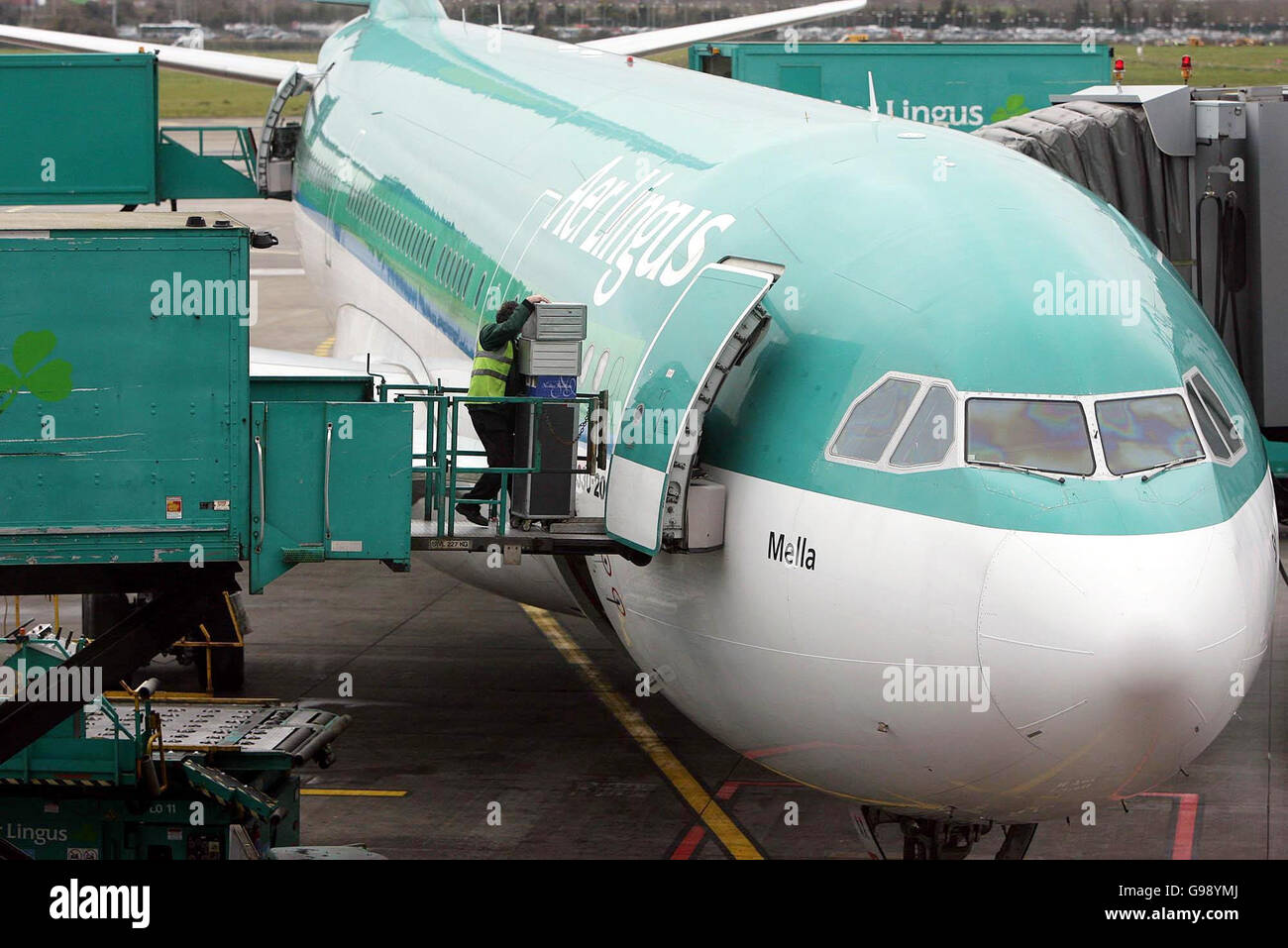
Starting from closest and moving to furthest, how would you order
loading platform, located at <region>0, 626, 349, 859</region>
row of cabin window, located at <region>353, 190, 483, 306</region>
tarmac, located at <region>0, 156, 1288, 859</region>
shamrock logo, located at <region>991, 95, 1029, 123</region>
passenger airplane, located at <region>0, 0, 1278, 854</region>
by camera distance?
passenger airplane, located at <region>0, 0, 1278, 854</region> → loading platform, located at <region>0, 626, 349, 859</region> → tarmac, located at <region>0, 156, 1288, 859</region> → row of cabin window, located at <region>353, 190, 483, 306</region> → shamrock logo, located at <region>991, 95, 1029, 123</region>

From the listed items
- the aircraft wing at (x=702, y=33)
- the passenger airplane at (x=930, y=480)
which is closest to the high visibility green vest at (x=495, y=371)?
the passenger airplane at (x=930, y=480)

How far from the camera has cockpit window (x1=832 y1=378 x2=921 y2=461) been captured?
10.2 m

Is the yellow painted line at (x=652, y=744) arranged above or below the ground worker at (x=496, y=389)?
below

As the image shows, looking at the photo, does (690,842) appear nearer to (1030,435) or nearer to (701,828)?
(701,828)

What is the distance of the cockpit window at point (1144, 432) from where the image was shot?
9.94 m

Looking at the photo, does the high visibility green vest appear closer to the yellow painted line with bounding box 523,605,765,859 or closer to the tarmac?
the tarmac

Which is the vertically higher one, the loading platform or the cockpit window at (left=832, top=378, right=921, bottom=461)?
the cockpit window at (left=832, top=378, right=921, bottom=461)

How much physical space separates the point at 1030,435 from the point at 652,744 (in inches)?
342

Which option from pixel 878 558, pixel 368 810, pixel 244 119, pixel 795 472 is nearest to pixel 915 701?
pixel 878 558

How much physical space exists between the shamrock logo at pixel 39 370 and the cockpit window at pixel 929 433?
5.17 m

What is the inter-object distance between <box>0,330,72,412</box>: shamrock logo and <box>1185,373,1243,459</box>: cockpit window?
6781mm

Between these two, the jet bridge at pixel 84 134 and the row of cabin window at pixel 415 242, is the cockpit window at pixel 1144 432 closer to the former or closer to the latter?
the row of cabin window at pixel 415 242

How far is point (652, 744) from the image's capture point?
18.0 meters

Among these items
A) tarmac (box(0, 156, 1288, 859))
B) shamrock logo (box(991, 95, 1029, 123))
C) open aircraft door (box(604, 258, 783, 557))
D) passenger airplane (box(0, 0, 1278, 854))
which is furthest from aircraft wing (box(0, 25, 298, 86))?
open aircraft door (box(604, 258, 783, 557))
